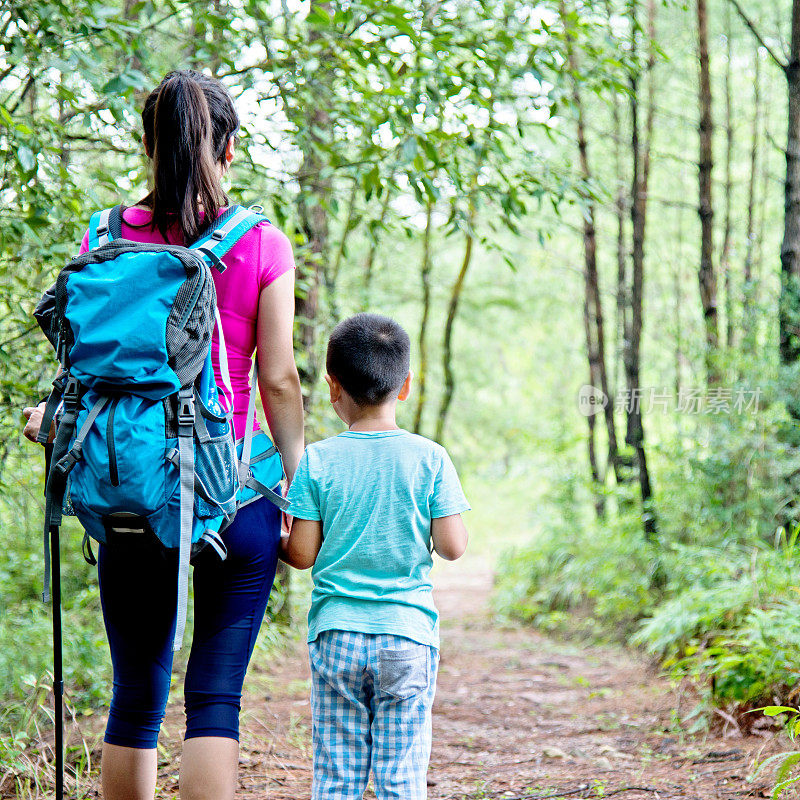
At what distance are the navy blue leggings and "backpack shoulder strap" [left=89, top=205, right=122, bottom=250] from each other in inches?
26.2

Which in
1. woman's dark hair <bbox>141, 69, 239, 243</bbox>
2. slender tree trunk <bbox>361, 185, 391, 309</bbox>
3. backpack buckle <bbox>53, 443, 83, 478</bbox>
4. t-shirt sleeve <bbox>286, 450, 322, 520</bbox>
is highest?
slender tree trunk <bbox>361, 185, 391, 309</bbox>

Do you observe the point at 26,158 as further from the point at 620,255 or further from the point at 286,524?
the point at 620,255

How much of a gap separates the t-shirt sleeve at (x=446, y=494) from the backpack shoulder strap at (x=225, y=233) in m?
0.68

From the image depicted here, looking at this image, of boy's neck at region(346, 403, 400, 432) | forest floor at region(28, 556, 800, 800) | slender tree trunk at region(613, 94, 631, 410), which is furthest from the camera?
slender tree trunk at region(613, 94, 631, 410)

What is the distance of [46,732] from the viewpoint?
318 cm

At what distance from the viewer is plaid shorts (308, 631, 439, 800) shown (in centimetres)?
190

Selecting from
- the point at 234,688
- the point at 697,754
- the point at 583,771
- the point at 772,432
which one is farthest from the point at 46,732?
the point at 772,432

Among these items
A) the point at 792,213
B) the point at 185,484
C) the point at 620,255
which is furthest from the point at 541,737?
the point at 620,255

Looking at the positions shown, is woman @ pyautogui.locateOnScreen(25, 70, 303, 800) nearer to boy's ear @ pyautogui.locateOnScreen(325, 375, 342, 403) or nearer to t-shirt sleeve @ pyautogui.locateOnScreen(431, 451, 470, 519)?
boy's ear @ pyautogui.locateOnScreen(325, 375, 342, 403)

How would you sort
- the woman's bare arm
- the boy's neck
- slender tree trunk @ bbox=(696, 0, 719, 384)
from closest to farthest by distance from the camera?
1. the woman's bare arm
2. the boy's neck
3. slender tree trunk @ bbox=(696, 0, 719, 384)

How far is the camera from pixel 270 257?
6.27 feet

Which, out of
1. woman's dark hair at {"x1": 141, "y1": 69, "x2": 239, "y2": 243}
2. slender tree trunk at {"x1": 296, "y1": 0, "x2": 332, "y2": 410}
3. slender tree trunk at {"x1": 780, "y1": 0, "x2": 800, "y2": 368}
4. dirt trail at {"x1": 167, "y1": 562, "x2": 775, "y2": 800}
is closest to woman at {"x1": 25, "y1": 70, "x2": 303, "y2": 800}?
woman's dark hair at {"x1": 141, "y1": 69, "x2": 239, "y2": 243}

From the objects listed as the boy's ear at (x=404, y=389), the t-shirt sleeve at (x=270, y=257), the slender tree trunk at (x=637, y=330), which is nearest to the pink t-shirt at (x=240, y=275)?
the t-shirt sleeve at (x=270, y=257)

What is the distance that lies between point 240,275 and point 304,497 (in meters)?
0.53
